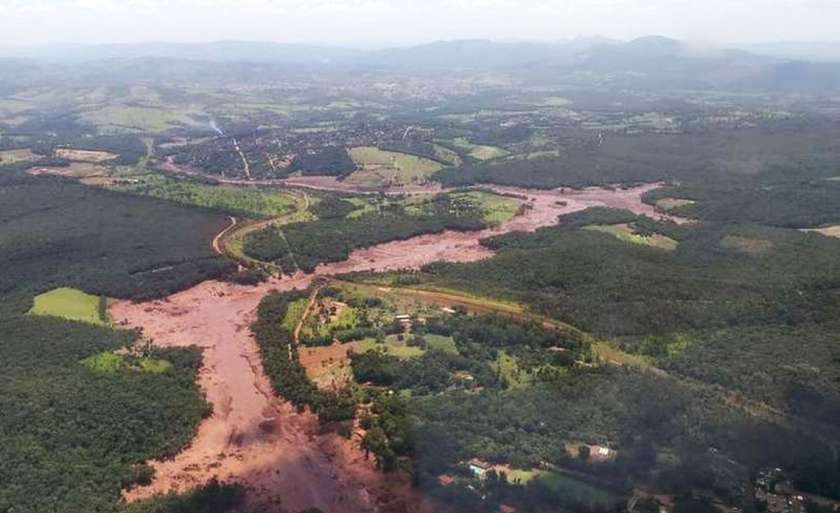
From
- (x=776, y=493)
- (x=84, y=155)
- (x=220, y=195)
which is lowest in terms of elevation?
(x=84, y=155)

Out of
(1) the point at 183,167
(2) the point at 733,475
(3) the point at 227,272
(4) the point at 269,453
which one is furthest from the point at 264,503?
(1) the point at 183,167

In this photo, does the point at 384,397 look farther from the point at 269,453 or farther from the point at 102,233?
the point at 102,233

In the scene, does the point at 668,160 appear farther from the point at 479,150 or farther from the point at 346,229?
the point at 346,229

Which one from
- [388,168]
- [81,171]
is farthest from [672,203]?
[81,171]

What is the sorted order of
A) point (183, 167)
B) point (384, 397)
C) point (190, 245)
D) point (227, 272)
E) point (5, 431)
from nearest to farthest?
point (5, 431)
point (384, 397)
point (227, 272)
point (190, 245)
point (183, 167)

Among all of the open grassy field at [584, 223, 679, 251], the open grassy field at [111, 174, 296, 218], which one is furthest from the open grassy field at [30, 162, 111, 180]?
the open grassy field at [584, 223, 679, 251]
